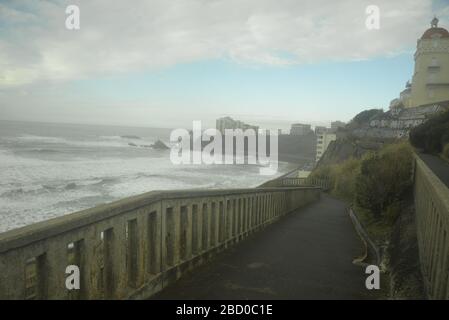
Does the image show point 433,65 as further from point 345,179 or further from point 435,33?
point 345,179

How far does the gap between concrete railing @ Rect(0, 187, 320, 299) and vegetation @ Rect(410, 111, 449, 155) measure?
1558 cm

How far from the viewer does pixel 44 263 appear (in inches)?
118

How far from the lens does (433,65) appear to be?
155ft

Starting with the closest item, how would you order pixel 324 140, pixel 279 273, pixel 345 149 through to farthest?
pixel 279 273 → pixel 345 149 → pixel 324 140

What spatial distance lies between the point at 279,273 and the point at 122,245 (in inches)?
110

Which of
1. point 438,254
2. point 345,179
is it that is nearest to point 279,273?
point 438,254

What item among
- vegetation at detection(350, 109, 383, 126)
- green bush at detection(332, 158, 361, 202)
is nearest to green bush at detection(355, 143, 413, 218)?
green bush at detection(332, 158, 361, 202)

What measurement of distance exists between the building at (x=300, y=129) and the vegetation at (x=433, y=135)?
139m

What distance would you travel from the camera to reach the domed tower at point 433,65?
47156mm

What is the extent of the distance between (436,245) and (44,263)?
400 cm

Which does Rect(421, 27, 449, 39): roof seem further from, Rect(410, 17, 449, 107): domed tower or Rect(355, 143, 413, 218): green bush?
Rect(355, 143, 413, 218): green bush

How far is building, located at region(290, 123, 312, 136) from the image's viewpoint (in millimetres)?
162375
